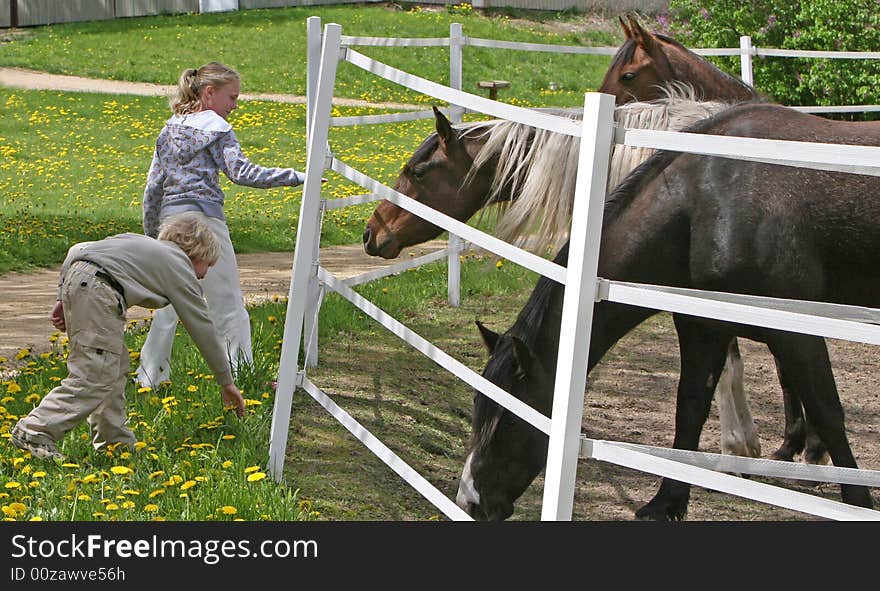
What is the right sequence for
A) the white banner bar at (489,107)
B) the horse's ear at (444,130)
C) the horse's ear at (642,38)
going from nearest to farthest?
the white banner bar at (489,107) → the horse's ear at (444,130) → the horse's ear at (642,38)

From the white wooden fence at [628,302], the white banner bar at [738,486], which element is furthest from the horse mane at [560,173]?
the white banner bar at [738,486]

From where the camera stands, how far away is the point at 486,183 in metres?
6.00

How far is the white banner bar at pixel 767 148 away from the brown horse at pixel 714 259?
1.37 metres

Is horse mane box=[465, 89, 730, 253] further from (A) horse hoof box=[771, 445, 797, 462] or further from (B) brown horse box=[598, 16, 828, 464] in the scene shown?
(A) horse hoof box=[771, 445, 797, 462]

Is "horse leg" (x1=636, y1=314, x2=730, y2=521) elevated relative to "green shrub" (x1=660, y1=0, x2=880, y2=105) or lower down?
lower down

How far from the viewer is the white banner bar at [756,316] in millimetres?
2254

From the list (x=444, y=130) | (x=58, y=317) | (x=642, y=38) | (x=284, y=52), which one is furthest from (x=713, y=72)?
(x=284, y=52)

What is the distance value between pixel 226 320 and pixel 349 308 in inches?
74.4

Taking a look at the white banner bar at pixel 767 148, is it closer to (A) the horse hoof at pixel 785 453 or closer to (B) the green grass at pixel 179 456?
(B) the green grass at pixel 179 456

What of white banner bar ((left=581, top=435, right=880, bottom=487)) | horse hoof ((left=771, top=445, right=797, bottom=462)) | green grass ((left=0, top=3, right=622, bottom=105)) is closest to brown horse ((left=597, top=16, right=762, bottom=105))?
horse hoof ((left=771, top=445, right=797, bottom=462))

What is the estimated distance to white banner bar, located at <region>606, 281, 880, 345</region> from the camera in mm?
2254

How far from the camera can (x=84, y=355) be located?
14.2 feet

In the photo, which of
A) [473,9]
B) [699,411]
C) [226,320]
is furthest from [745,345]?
[473,9]

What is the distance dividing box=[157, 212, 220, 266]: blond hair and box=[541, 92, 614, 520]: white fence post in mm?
2093
